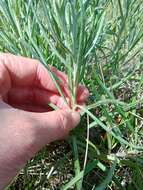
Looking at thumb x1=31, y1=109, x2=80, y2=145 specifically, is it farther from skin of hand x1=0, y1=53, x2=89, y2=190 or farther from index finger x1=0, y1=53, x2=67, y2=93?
index finger x1=0, y1=53, x2=67, y2=93

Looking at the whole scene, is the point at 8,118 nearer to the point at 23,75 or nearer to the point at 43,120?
the point at 43,120

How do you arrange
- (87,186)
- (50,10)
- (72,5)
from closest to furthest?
(72,5)
(50,10)
(87,186)

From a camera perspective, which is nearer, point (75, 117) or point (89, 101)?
point (75, 117)

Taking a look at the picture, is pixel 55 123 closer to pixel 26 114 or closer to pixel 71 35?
pixel 26 114

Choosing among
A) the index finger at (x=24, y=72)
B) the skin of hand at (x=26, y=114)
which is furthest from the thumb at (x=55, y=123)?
the index finger at (x=24, y=72)

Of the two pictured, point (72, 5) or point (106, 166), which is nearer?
point (72, 5)

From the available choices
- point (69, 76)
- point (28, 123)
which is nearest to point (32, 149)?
point (28, 123)

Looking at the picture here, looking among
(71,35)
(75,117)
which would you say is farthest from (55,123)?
(71,35)
